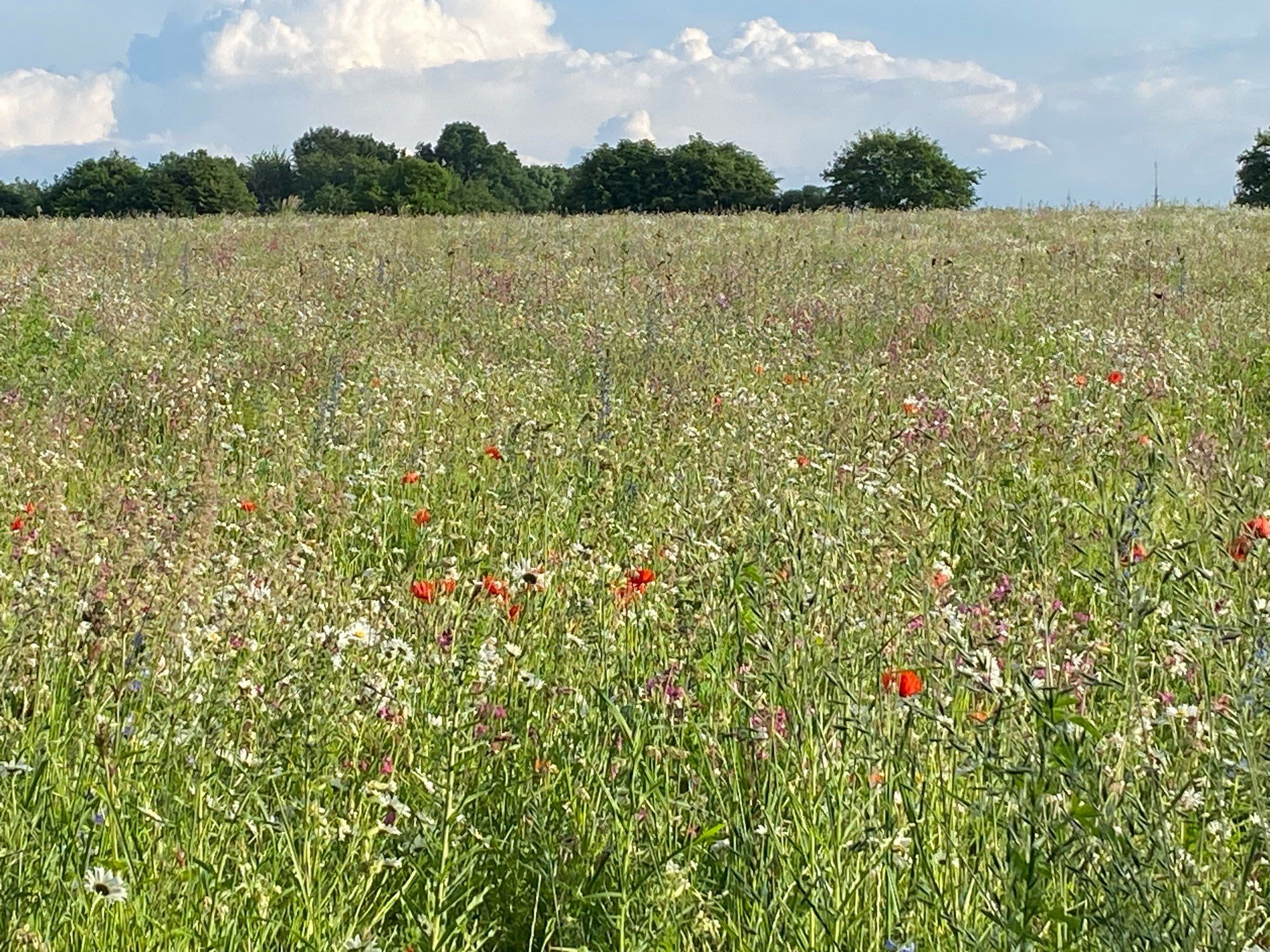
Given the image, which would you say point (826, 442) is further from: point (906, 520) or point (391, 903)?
point (391, 903)

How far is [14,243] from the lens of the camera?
14477 millimetres

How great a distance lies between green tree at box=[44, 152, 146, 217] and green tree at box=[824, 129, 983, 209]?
40.9m

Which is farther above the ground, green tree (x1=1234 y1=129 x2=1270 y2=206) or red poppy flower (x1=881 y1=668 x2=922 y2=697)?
green tree (x1=1234 y1=129 x2=1270 y2=206)

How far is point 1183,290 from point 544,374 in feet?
21.6

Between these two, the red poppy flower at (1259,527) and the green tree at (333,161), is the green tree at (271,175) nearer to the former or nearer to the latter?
the green tree at (333,161)

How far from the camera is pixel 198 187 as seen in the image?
234ft

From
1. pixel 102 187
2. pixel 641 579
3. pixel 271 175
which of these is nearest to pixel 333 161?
pixel 271 175

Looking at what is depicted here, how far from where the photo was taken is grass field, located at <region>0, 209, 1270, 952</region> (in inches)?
81.7

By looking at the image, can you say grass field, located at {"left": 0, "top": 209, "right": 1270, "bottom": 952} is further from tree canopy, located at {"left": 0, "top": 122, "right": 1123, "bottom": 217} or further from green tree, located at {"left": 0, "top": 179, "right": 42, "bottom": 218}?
green tree, located at {"left": 0, "top": 179, "right": 42, "bottom": 218}

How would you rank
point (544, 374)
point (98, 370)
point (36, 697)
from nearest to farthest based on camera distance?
point (36, 697) → point (98, 370) → point (544, 374)

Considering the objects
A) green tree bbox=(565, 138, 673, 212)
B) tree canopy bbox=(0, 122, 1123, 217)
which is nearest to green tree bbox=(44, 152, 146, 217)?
tree canopy bbox=(0, 122, 1123, 217)

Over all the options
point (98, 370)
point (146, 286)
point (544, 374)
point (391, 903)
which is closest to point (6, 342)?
point (98, 370)

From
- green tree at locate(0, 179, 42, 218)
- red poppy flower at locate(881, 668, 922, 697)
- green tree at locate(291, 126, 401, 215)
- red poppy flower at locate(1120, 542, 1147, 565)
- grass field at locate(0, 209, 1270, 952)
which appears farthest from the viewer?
green tree at locate(291, 126, 401, 215)

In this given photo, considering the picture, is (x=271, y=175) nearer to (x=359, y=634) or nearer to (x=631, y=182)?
(x=631, y=182)
